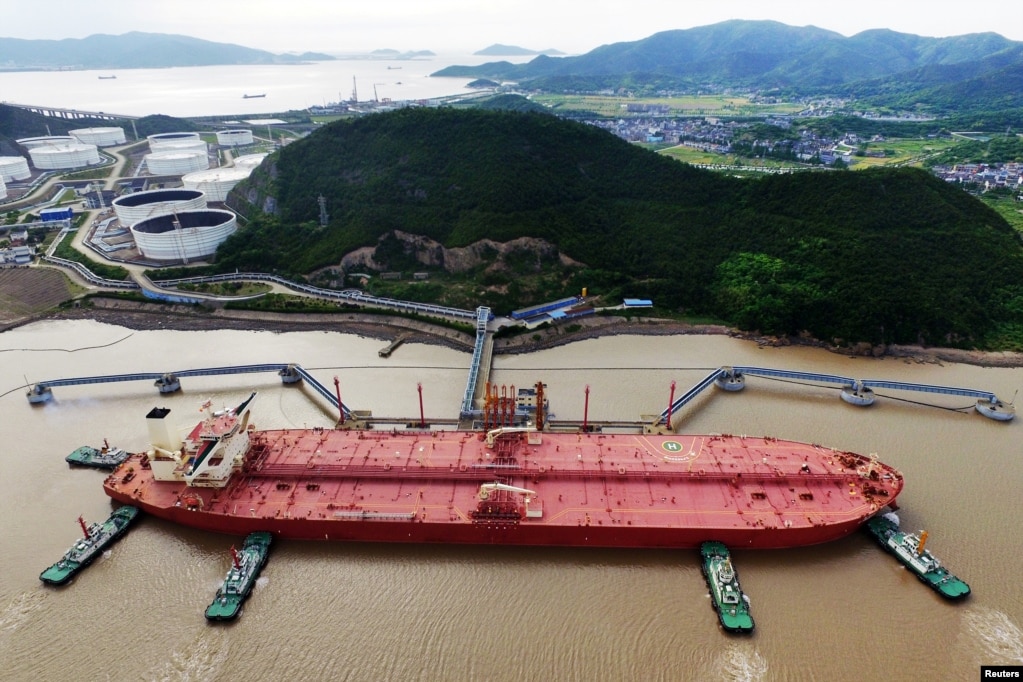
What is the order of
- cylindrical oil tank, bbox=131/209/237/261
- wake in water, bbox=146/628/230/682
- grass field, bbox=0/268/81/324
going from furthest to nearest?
1. cylindrical oil tank, bbox=131/209/237/261
2. grass field, bbox=0/268/81/324
3. wake in water, bbox=146/628/230/682

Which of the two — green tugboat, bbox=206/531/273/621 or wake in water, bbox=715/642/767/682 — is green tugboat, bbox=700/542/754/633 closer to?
wake in water, bbox=715/642/767/682

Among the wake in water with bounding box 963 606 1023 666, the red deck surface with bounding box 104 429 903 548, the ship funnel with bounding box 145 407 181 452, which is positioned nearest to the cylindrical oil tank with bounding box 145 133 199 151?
the ship funnel with bounding box 145 407 181 452

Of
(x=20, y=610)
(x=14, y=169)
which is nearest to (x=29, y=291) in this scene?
(x=20, y=610)

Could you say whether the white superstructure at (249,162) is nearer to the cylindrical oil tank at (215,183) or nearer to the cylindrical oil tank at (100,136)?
the cylindrical oil tank at (215,183)

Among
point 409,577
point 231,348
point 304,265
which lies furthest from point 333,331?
point 409,577

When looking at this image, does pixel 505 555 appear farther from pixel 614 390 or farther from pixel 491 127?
pixel 491 127

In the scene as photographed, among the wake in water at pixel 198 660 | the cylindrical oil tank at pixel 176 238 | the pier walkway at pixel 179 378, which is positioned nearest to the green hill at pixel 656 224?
the cylindrical oil tank at pixel 176 238
